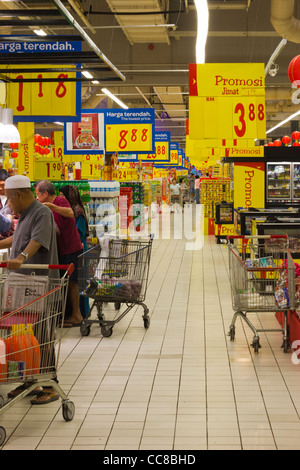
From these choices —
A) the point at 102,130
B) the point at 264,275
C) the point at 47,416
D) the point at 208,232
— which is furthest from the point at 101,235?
the point at 208,232

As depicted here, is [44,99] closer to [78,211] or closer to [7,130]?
[7,130]

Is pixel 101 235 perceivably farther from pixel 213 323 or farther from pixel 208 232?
pixel 208 232

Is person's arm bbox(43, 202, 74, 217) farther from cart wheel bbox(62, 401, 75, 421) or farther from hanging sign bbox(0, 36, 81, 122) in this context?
hanging sign bbox(0, 36, 81, 122)

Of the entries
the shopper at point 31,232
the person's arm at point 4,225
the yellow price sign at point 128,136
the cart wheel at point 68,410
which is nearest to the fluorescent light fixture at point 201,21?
the person's arm at point 4,225

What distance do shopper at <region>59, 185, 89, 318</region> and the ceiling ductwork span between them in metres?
6.20

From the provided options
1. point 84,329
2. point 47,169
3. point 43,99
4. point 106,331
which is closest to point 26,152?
point 47,169

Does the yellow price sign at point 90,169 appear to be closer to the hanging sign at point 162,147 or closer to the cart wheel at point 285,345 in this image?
the hanging sign at point 162,147

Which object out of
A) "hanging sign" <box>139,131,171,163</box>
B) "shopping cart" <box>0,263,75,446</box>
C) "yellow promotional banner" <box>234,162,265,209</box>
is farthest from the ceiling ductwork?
"hanging sign" <box>139,131,171,163</box>

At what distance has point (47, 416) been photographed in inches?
209

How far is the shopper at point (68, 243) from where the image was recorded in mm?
8078

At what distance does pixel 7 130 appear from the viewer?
874cm

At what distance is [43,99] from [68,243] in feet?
12.7

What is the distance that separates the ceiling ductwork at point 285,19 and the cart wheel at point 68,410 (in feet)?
31.6

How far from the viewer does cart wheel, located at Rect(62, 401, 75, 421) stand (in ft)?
16.8
